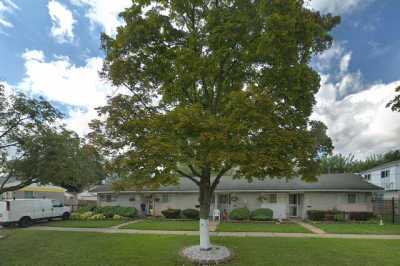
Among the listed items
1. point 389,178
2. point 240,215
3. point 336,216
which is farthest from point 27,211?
point 389,178

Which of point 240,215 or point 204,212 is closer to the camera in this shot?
point 204,212

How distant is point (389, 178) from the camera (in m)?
33.8

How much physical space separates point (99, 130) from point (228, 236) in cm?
914

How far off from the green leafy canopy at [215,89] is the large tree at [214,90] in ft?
0.11

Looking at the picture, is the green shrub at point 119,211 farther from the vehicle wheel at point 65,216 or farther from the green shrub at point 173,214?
the green shrub at point 173,214

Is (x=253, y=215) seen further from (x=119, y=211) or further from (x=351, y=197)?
(x=119, y=211)

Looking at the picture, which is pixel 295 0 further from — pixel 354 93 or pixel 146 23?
pixel 354 93

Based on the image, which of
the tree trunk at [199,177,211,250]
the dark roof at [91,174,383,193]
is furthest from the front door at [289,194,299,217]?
the tree trunk at [199,177,211,250]

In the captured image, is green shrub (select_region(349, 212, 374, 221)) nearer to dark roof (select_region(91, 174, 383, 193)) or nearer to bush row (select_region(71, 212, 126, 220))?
dark roof (select_region(91, 174, 383, 193))

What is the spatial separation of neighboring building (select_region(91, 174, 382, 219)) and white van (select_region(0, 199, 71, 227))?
6801 mm

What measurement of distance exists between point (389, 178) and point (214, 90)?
3196 cm

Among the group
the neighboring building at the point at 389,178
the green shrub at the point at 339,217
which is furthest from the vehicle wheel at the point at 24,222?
the neighboring building at the point at 389,178

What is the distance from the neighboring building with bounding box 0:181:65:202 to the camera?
1383 inches

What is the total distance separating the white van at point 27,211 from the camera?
65.5ft
